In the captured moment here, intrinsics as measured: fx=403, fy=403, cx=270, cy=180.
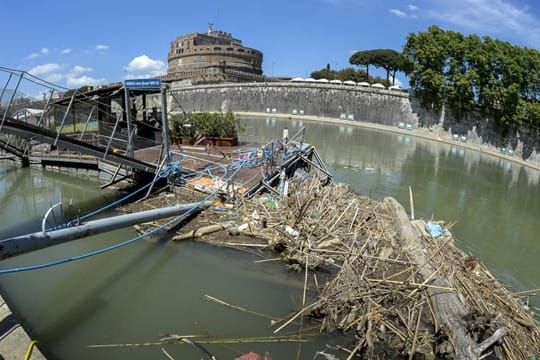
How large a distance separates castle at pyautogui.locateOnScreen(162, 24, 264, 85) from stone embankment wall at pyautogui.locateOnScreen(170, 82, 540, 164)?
733 cm

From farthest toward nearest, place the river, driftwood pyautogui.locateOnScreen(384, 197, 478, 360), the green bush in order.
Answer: the green bush → the river → driftwood pyautogui.locateOnScreen(384, 197, 478, 360)

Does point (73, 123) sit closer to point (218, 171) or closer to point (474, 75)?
point (218, 171)

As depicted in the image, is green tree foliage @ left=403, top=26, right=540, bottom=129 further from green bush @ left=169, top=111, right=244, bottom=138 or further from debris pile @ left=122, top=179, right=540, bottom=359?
debris pile @ left=122, top=179, right=540, bottom=359

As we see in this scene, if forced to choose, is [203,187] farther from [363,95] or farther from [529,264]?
[363,95]

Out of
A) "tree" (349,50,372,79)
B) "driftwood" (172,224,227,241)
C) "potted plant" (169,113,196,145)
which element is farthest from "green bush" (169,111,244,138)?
"tree" (349,50,372,79)

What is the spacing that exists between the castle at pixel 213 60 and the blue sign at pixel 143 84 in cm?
5598

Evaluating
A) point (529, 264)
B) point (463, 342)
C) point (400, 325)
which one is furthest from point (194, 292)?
point (529, 264)

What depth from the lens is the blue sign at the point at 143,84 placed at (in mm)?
11836

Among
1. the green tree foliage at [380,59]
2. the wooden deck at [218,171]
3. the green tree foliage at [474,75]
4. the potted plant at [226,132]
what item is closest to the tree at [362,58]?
the green tree foliage at [380,59]

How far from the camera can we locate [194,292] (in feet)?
23.0

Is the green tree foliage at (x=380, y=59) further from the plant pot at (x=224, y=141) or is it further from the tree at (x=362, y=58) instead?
the plant pot at (x=224, y=141)

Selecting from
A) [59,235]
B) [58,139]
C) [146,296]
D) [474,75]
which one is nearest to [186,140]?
[58,139]

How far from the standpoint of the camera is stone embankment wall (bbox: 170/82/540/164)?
38.4 metres

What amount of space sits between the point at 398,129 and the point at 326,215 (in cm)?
4137
